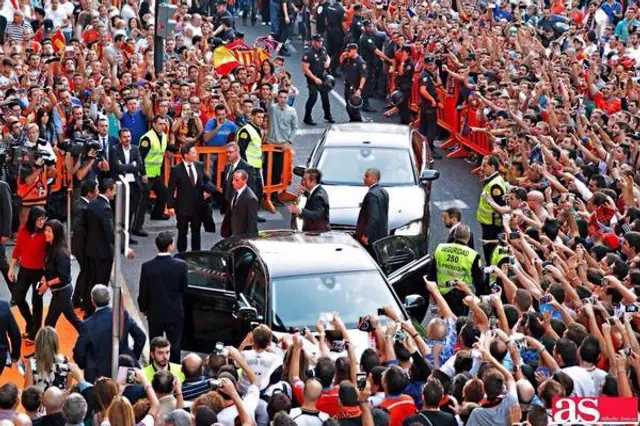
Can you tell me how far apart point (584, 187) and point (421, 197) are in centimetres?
259

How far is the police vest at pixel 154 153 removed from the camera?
19.6m

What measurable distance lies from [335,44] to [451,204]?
9342mm

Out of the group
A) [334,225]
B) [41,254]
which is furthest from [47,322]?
[334,225]

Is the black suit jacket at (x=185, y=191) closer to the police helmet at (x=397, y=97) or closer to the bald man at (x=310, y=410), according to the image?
the police helmet at (x=397, y=97)

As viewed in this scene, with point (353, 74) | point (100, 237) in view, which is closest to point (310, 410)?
point (100, 237)

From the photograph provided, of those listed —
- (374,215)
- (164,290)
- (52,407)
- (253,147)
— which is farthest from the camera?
(253,147)

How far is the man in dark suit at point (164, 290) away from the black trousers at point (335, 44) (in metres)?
16.5

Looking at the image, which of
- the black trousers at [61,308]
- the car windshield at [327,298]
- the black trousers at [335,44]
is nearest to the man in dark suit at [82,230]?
the black trousers at [61,308]

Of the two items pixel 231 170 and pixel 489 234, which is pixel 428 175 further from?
pixel 231 170

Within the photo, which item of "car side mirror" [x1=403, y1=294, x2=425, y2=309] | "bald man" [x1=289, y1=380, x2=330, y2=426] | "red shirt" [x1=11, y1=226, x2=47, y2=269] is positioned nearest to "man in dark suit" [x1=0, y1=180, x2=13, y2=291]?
"red shirt" [x1=11, y1=226, x2=47, y2=269]

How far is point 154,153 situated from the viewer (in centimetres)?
1962

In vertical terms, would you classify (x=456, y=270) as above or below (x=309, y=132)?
above

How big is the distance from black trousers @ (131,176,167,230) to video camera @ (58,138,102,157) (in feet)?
3.83

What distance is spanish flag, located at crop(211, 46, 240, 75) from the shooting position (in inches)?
A: 1001
